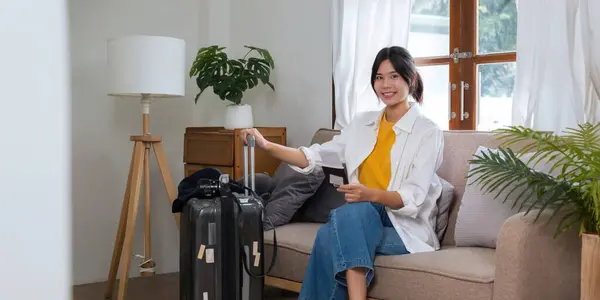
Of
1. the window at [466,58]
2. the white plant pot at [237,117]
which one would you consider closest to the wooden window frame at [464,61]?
the window at [466,58]

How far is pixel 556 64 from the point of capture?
2.85m

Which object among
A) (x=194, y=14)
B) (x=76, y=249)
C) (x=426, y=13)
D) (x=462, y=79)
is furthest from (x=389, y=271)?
Result: (x=194, y=14)

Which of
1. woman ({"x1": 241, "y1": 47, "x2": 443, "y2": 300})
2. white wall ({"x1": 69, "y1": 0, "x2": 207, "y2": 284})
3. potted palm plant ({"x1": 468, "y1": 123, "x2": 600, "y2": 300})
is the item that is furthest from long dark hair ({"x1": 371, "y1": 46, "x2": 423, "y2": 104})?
white wall ({"x1": 69, "y1": 0, "x2": 207, "y2": 284})

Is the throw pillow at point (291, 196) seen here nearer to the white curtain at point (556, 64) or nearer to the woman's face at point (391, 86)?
the woman's face at point (391, 86)

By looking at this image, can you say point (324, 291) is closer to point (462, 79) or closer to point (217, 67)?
point (462, 79)

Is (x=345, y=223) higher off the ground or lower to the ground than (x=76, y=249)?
higher

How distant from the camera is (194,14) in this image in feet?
14.4

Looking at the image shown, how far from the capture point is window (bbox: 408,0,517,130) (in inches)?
130

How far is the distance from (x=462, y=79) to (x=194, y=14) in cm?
178

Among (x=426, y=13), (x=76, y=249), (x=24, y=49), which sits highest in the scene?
(x=426, y=13)

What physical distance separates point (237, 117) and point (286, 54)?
62cm

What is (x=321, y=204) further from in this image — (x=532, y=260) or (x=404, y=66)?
(x=532, y=260)

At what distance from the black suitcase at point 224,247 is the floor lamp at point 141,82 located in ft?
1.99

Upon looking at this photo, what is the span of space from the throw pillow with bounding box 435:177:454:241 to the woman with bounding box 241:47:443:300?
58 millimetres
